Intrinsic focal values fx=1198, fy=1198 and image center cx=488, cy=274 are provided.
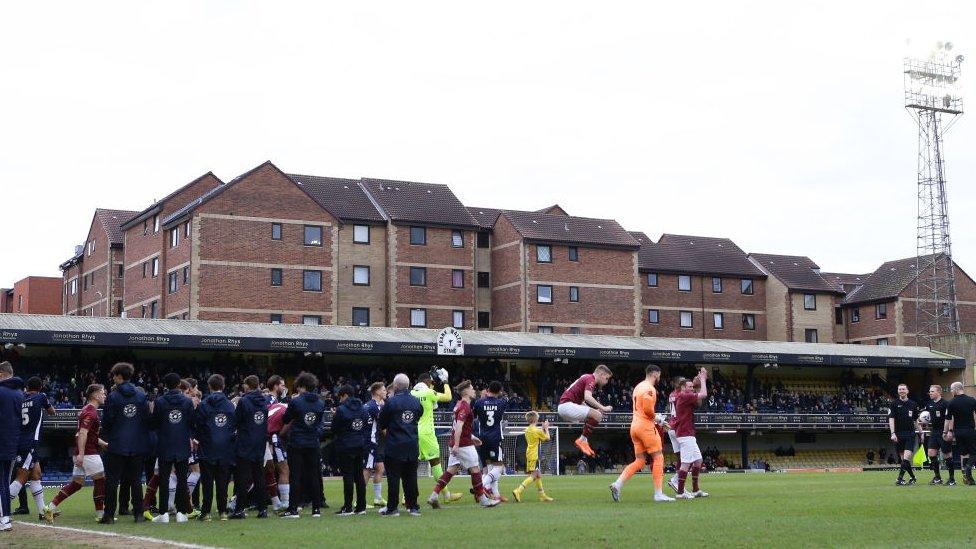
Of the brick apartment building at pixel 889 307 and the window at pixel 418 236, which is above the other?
the window at pixel 418 236

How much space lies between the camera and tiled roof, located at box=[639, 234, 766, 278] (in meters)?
82.2

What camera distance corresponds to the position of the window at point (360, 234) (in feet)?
233

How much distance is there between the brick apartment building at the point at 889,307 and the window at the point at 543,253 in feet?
93.1

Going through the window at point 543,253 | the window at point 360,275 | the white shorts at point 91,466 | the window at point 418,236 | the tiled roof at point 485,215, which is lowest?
Answer: the white shorts at point 91,466

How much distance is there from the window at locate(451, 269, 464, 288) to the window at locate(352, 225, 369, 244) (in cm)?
577

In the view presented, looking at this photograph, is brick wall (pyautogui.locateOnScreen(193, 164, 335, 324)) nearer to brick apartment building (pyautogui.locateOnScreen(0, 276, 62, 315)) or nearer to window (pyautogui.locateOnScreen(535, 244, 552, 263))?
window (pyautogui.locateOnScreen(535, 244, 552, 263))

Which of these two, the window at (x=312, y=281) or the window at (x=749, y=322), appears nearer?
the window at (x=312, y=281)

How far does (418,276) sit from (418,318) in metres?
2.52

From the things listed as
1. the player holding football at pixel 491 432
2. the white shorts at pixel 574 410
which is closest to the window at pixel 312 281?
the player holding football at pixel 491 432

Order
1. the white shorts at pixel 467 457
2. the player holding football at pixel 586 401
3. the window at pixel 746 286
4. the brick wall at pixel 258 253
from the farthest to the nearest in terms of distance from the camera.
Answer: the window at pixel 746 286 → the brick wall at pixel 258 253 → the white shorts at pixel 467 457 → the player holding football at pixel 586 401

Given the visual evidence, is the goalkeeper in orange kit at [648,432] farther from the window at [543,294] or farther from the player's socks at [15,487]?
the window at [543,294]

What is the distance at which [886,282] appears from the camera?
89.4m

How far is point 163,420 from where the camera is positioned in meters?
18.1

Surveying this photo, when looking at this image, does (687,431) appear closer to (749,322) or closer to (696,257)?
(696,257)
